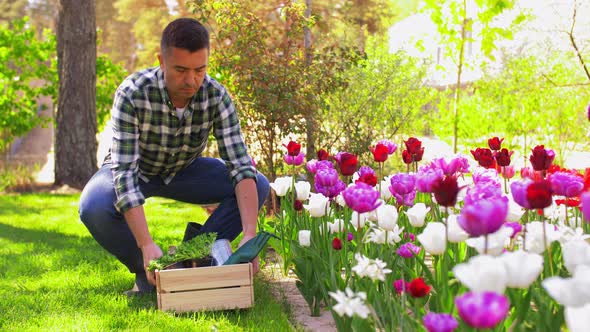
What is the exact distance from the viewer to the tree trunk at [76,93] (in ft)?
26.3

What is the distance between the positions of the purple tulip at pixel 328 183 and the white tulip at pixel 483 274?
4.62 ft

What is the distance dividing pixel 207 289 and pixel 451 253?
1.00 meters

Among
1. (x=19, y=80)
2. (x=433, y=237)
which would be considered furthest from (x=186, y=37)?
(x=19, y=80)

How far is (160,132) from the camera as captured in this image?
3164 mm

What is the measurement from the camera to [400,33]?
2134 centimetres

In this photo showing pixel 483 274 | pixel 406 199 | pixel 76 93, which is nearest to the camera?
pixel 483 274

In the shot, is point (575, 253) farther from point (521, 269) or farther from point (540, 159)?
point (540, 159)

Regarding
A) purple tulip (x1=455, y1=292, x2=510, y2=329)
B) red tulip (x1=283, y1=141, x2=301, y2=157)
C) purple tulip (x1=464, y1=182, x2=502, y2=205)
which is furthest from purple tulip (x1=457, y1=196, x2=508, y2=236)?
red tulip (x1=283, y1=141, x2=301, y2=157)

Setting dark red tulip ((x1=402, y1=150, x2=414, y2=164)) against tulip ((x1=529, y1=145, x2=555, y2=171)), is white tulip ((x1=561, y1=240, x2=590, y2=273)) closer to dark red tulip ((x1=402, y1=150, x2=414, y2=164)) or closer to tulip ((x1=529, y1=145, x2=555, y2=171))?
tulip ((x1=529, y1=145, x2=555, y2=171))

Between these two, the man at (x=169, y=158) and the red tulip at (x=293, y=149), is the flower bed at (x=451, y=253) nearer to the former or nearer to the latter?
the red tulip at (x=293, y=149)

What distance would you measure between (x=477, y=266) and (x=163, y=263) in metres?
1.74

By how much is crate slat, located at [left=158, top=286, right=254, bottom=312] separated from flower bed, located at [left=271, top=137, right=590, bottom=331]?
24cm

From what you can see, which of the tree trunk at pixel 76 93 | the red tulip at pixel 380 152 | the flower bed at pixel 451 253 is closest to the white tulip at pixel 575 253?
the flower bed at pixel 451 253

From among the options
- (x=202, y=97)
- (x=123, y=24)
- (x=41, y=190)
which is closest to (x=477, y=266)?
(x=202, y=97)
